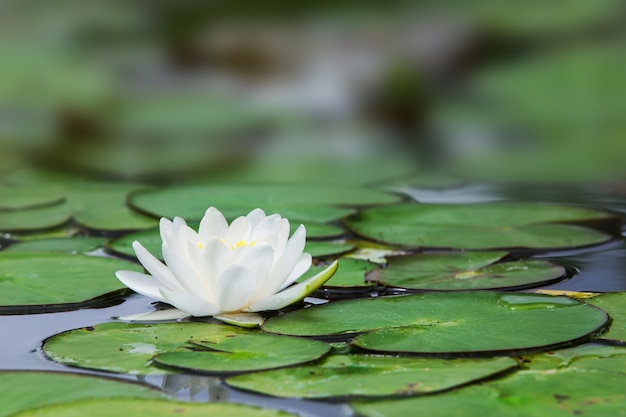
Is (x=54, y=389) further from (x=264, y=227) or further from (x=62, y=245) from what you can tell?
(x=62, y=245)

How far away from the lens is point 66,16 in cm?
454

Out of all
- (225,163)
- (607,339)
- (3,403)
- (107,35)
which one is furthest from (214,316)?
(107,35)

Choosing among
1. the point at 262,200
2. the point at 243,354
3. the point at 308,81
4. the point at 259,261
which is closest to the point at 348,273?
the point at 259,261

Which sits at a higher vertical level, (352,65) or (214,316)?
(352,65)

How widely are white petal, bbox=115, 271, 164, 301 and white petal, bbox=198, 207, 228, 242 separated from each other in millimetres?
84

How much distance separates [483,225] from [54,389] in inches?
38.6

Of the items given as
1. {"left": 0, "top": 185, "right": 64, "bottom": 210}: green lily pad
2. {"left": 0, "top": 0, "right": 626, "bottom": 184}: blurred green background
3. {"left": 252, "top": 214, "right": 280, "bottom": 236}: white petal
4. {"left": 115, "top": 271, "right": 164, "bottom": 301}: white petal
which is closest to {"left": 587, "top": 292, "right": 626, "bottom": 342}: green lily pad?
{"left": 252, "top": 214, "right": 280, "bottom": 236}: white petal

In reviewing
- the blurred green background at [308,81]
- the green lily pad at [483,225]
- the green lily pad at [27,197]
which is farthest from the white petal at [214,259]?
the blurred green background at [308,81]

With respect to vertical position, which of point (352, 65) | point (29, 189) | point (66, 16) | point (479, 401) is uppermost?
point (66, 16)

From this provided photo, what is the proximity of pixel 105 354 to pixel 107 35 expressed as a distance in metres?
3.79

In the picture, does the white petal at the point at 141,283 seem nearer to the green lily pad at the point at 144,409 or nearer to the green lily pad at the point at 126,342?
the green lily pad at the point at 126,342

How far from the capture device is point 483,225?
1.63 m

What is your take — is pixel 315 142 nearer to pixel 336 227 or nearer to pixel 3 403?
pixel 336 227

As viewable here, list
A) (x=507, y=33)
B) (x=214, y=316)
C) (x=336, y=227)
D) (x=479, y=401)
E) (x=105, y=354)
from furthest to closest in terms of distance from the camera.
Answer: (x=507, y=33), (x=336, y=227), (x=214, y=316), (x=105, y=354), (x=479, y=401)
